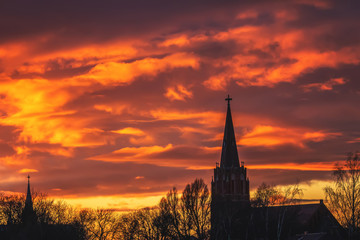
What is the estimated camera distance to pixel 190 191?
101 meters

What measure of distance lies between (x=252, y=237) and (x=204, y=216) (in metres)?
17.1

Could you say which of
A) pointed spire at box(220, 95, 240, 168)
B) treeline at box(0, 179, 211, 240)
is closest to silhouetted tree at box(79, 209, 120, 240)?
treeline at box(0, 179, 211, 240)

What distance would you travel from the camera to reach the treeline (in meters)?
98.2

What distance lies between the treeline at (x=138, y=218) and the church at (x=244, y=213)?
393 centimetres

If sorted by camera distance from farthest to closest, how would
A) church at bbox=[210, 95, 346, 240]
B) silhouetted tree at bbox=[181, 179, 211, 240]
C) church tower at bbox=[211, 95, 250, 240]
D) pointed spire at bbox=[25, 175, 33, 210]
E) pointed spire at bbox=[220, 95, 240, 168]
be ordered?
pointed spire at bbox=[220, 95, 240, 168] < church tower at bbox=[211, 95, 250, 240] < pointed spire at bbox=[25, 175, 33, 210] < church at bbox=[210, 95, 346, 240] < silhouetted tree at bbox=[181, 179, 211, 240]

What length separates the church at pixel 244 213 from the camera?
103m

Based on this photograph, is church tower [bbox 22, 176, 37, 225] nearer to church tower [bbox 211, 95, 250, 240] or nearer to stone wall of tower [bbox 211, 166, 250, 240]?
stone wall of tower [bbox 211, 166, 250, 240]

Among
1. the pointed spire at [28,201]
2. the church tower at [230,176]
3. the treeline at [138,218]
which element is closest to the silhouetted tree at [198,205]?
the treeline at [138,218]

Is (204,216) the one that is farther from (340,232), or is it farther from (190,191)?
(340,232)

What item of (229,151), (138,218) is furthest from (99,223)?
(229,151)

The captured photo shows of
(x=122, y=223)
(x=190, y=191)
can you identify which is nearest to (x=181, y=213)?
(x=190, y=191)

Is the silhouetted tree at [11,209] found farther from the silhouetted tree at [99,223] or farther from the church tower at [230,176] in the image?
the church tower at [230,176]

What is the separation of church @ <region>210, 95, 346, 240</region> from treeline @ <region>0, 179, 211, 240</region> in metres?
3.93

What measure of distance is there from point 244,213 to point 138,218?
2057cm
